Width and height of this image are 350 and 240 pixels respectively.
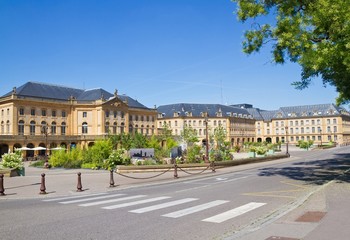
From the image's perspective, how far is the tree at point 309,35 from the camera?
12727 millimetres

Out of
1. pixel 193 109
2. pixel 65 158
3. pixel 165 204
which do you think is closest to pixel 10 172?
pixel 65 158

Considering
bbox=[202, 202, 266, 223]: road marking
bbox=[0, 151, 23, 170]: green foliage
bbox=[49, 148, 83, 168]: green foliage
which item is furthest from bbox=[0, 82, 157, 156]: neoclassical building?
bbox=[202, 202, 266, 223]: road marking

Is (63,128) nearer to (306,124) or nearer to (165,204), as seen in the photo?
(165,204)

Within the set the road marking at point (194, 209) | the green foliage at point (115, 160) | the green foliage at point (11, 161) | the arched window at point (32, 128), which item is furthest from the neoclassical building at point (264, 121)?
the road marking at point (194, 209)

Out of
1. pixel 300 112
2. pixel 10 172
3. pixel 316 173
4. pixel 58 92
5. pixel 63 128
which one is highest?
pixel 58 92

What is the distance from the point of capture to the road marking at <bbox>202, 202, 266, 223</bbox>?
32.1 ft

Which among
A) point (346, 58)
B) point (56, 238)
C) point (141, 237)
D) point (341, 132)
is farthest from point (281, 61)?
point (341, 132)

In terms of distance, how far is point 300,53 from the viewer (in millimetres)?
14289

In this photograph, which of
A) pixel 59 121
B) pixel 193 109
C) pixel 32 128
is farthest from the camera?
pixel 193 109

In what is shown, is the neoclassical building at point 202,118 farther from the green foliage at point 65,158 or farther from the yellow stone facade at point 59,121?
the green foliage at point 65,158

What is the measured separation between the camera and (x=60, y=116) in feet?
244

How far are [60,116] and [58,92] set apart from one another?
19.3 ft

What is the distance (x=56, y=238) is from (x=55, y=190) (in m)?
10.3

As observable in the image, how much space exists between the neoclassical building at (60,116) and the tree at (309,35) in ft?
176
